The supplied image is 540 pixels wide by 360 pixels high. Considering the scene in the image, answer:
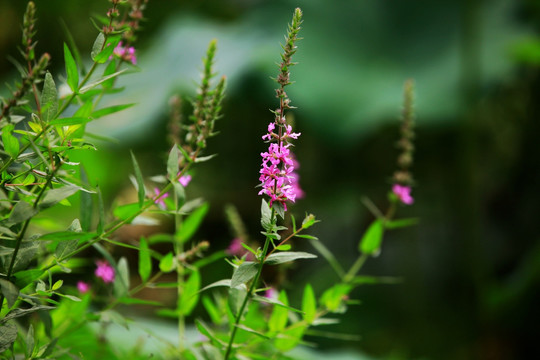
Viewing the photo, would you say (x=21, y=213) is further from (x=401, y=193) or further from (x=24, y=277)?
(x=401, y=193)

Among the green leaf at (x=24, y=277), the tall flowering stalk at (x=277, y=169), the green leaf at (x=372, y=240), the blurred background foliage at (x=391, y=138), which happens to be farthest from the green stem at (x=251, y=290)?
the blurred background foliage at (x=391, y=138)

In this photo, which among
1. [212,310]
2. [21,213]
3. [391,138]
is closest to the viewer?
[21,213]

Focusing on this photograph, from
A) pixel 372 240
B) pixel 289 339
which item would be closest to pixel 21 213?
pixel 289 339

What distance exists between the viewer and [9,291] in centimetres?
25

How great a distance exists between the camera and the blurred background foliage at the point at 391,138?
1862 millimetres

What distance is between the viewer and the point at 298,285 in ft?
6.71

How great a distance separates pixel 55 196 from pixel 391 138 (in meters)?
2.18

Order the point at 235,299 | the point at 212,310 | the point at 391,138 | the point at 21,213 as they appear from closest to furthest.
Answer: the point at 21,213 → the point at 235,299 → the point at 212,310 → the point at 391,138

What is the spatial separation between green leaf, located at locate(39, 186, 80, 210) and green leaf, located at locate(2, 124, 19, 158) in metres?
0.04

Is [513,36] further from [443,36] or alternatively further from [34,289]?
[34,289]

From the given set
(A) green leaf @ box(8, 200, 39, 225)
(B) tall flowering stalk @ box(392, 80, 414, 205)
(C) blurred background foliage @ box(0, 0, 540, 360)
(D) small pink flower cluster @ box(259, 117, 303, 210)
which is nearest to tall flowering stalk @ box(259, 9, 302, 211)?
(D) small pink flower cluster @ box(259, 117, 303, 210)

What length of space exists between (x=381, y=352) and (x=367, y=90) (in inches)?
34.4

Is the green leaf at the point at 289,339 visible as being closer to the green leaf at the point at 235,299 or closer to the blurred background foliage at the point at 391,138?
the green leaf at the point at 235,299

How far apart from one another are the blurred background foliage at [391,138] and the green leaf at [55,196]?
147 cm
